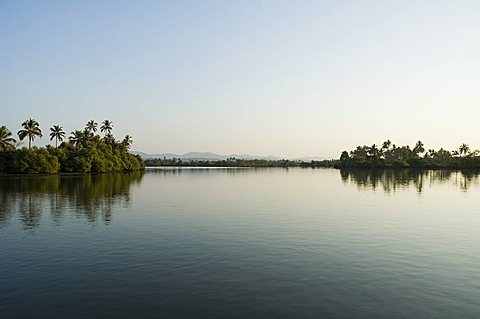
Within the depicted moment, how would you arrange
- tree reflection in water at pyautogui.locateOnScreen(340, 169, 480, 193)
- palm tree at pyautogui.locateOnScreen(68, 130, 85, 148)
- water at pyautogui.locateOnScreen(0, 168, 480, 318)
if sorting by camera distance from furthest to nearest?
palm tree at pyautogui.locateOnScreen(68, 130, 85, 148), tree reflection in water at pyautogui.locateOnScreen(340, 169, 480, 193), water at pyautogui.locateOnScreen(0, 168, 480, 318)

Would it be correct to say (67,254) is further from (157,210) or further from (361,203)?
(361,203)

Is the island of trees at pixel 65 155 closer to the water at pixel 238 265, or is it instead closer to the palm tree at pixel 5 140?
the palm tree at pixel 5 140

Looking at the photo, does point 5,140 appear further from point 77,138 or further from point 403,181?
point 403,181

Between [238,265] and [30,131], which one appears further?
[30,131]

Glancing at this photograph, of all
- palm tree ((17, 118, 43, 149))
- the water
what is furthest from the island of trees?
the water

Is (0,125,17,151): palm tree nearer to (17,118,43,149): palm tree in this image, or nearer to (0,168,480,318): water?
(17,118,43,149): palm tree

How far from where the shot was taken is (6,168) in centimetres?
12600

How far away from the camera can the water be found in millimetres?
17188

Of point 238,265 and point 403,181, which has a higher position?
point 403,181

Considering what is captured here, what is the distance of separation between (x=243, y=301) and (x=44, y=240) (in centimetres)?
2066

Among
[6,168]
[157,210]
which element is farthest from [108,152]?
[157,210]

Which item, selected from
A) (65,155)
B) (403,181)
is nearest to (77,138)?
(65,155)

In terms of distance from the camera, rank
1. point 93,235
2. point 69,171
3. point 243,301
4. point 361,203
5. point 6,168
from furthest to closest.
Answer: point 69,171
point 6,168
point 361,203
point 93,235
point 243,301

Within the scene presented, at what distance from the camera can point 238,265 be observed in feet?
78.3
